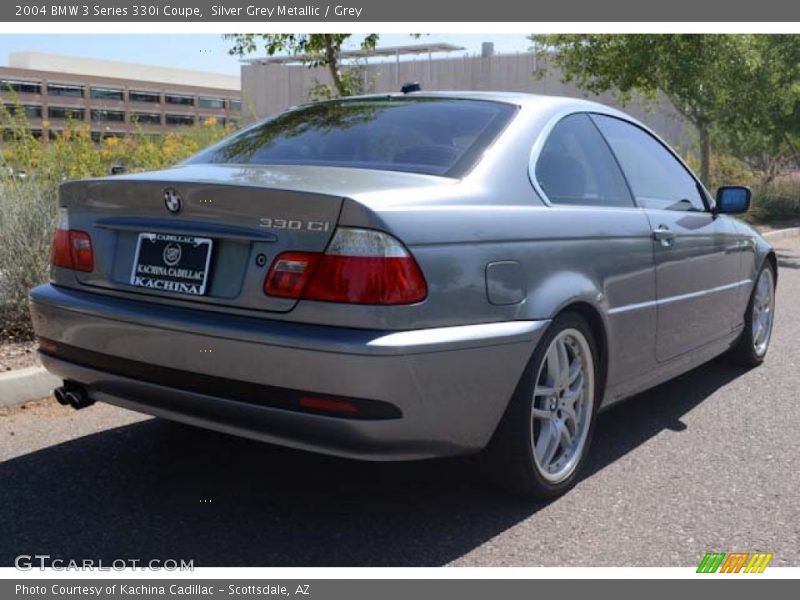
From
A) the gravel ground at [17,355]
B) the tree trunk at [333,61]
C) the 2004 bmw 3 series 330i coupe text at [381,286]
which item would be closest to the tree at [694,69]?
the tree trunk at [333,61]

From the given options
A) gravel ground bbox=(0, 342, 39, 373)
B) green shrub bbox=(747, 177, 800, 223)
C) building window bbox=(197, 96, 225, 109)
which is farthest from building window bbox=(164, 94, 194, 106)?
gravel ground bbox=(0, 342, 39, 373)

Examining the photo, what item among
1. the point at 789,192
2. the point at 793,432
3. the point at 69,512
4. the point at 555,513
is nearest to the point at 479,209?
the point at 555,513

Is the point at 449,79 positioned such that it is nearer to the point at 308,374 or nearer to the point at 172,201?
the point at 172,201

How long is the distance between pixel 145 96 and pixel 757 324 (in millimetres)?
86298

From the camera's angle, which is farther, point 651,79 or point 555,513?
point 651,79

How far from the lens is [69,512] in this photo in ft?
11.3

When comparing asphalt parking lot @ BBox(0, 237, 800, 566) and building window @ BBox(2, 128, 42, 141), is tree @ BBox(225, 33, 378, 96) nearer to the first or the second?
building window @ BBox(2, 128, 42, 141)

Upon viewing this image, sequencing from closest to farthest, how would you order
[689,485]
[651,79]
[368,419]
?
[368,419], [689,485], [651,79]

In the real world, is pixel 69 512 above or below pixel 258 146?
below

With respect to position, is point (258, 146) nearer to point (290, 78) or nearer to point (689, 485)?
point (689, 485)

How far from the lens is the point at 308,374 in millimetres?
2926

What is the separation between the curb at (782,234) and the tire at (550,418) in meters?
14.5

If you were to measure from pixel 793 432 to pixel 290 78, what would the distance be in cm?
6325

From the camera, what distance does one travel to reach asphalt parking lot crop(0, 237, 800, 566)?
10.4 feet
